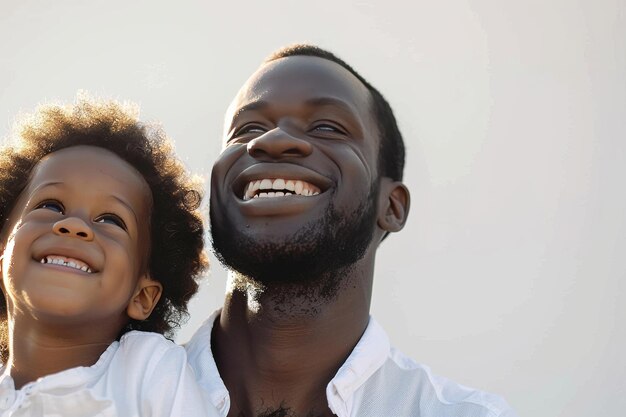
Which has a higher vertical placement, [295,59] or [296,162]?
[295,59]

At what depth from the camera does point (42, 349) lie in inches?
111

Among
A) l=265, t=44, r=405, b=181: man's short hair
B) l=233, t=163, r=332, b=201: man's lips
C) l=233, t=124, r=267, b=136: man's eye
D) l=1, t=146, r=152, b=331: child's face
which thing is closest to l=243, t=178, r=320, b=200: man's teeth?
l=233, t=163, r=332, b=201: man's lips

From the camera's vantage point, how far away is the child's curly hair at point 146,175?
3229 millimetres

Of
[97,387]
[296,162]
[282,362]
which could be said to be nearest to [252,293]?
[282,362]

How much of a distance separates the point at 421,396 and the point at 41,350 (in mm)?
1232

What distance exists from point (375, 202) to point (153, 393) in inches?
45.3

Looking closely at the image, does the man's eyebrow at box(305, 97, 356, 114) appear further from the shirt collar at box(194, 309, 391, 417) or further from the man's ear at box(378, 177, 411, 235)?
the shirt collar at box(194, 309, 391, 417)

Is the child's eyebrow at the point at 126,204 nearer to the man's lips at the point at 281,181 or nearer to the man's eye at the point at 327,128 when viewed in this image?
the man's lips at the point at 281,181

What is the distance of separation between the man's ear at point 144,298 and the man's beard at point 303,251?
26 cm

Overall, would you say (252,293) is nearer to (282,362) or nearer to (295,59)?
(282,362)

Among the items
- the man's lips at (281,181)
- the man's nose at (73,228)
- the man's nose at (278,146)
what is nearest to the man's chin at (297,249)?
the man's lips at (281,181)

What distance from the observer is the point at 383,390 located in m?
3.15

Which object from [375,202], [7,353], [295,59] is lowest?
[7,353]

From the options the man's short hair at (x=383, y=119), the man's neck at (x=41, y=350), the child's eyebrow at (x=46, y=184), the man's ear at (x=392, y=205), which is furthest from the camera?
the man's short hair at (x=383, y=119)
